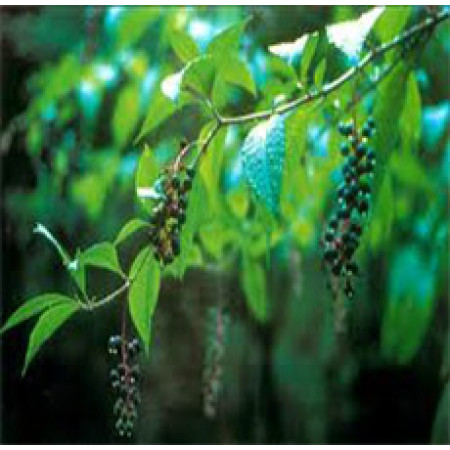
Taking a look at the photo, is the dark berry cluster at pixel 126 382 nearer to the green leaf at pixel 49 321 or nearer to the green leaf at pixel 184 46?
the green leaf at pixel 49 321

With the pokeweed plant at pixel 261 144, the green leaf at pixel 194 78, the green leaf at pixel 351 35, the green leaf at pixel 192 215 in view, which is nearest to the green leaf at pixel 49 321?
the pokeweed plant at pixel 261 144

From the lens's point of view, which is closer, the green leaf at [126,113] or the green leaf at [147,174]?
the green leaf at [147,174]

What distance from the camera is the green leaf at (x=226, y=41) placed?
72 centimetres

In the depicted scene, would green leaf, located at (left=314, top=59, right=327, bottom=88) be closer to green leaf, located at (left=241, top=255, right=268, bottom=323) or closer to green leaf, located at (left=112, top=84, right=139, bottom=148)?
green leaf, located at (left=241, top=255, right=268, bottom=323)

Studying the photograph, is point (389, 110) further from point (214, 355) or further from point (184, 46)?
point (214, 355)

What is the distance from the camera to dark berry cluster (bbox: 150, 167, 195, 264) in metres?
0.73

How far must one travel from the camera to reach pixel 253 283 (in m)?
1.18

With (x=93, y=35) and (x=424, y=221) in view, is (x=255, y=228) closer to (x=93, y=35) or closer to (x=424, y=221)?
(x=424, y=221)

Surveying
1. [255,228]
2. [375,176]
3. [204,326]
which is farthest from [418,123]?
[204,326]

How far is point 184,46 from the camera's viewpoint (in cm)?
81

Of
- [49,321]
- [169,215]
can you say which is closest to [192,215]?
[169,215]

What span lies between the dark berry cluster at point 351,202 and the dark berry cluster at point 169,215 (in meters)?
0.12

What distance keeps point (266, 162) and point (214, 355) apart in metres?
0.58

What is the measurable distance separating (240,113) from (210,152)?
0.31 m
